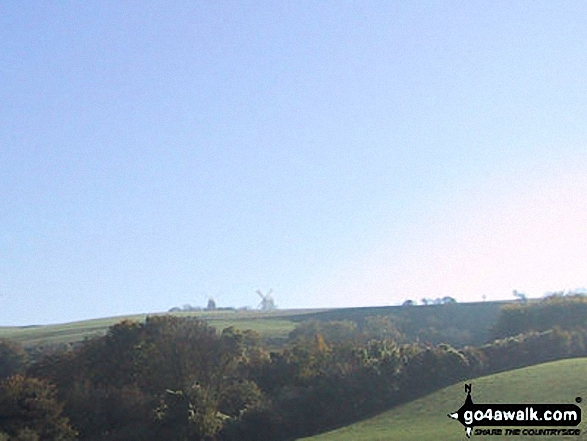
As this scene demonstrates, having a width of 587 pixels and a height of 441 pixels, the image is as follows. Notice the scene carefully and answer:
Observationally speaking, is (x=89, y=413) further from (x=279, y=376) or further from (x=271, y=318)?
(x=271, y=318)

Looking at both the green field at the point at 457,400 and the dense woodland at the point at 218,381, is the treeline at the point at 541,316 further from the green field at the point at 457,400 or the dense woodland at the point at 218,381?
the green field at the point at 457,400

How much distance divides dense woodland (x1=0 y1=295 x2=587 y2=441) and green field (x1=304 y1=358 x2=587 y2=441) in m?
4.06

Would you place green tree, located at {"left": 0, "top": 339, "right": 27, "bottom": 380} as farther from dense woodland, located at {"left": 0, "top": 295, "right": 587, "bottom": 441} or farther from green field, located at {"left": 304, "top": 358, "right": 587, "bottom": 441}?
green field, located at {"left": 304, "top": 358, "right": 587, "bottom": 441}

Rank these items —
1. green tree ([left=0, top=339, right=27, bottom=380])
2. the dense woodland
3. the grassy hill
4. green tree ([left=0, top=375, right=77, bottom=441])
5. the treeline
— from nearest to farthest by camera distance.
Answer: green tree ([left=0, top=375, right=77, bottom=441]) → the dense woodland → green tree ([left=0, top=339, right=27, bottom=380]) → the treeline → the grassy hill

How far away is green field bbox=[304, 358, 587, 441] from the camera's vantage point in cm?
4716

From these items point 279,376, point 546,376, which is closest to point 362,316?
point 279,376

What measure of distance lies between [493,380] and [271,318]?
10417cm

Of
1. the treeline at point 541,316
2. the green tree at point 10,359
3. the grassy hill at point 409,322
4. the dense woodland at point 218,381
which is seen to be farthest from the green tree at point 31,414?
the grassy hill at point 409,322

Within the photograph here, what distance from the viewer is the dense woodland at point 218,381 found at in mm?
55031

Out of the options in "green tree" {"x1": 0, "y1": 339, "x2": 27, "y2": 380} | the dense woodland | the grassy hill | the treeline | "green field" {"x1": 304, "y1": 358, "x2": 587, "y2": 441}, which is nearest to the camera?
"green field" {"x1": 304, "y1": 358, "x2": 587, "y2": 441}

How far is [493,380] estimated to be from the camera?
59.9 m

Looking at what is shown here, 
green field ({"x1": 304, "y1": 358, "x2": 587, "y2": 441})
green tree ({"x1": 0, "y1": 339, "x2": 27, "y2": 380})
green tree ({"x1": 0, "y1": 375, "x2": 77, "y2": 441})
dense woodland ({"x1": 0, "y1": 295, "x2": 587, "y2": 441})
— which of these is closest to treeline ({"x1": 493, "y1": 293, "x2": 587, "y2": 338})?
dense woodland ({"x1": 0, "y1": 295, "x2": 587, "y2": 441})

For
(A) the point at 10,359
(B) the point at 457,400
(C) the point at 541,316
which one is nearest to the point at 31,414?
(B) the point at 457,400

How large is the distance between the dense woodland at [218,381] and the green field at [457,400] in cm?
→ 406
